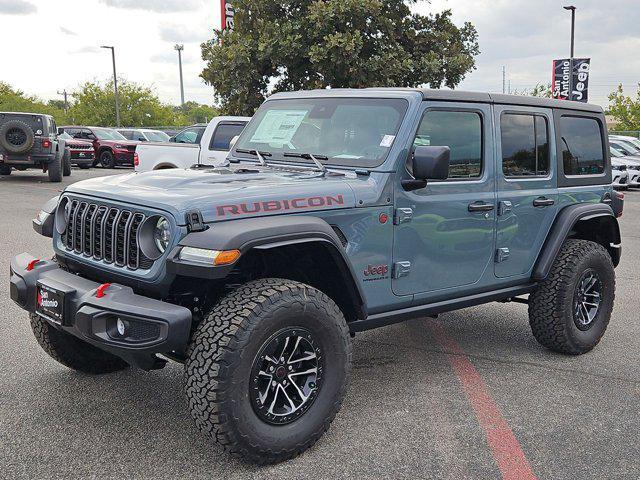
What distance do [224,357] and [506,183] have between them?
8.07ft

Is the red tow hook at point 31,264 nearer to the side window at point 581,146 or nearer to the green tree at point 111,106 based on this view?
the side window at point 581,146

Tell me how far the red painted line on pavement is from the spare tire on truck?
15203 mm

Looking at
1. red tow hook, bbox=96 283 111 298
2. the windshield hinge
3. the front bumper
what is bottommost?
the front bumper

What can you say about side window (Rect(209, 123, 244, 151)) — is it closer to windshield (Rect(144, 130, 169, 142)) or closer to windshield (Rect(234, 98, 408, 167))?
windshield (Rect(234, 98, 408, 167))

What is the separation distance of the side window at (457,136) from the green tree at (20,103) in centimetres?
5468

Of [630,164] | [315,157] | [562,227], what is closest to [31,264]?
[315,157]

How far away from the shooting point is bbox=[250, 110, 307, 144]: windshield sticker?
4.59m

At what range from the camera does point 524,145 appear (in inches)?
188

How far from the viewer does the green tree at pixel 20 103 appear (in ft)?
176

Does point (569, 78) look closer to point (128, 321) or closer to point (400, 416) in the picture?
point (400, 416)

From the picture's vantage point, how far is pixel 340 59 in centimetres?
1393

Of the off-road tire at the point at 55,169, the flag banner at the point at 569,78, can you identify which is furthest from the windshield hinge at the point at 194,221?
the flag banner at the point at 569,78

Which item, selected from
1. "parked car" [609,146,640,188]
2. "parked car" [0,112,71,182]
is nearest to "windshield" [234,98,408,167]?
"parked car" [0,112,71,182]

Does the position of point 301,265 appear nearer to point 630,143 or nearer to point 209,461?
point 209,461
